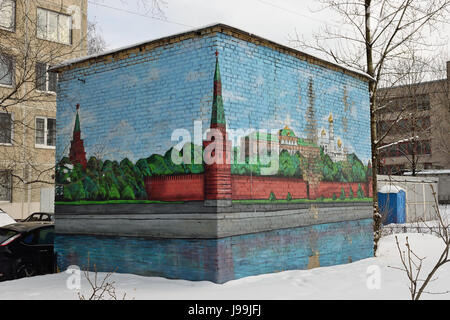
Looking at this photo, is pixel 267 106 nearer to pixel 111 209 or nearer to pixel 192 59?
pixel 192 59

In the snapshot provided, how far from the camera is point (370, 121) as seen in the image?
13.4 meters

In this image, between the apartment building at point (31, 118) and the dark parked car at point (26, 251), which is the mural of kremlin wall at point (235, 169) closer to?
the dark parked car at point (26, 251)

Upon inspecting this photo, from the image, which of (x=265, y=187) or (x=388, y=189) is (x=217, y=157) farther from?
(x=388, y=189)

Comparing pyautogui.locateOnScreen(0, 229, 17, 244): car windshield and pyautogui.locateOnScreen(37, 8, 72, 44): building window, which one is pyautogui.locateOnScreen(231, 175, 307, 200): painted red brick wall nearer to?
pyautogui.locateOnScreen(0, 229, 17, 244): car windshield

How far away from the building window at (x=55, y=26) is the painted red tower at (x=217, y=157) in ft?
63.6

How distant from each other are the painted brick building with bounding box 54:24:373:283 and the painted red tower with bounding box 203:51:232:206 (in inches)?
0.8

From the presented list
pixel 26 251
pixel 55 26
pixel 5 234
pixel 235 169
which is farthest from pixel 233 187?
pixel 55 26


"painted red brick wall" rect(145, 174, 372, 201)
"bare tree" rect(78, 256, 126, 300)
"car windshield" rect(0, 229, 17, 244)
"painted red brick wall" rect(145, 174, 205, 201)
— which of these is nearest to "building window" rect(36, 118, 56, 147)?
"car windshield" rect(0, 229, 17, 244)

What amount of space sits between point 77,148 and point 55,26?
17.3 metres

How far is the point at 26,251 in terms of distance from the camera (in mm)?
9836

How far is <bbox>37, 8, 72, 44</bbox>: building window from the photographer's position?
81.3ft

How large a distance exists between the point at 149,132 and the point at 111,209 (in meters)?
1.91
